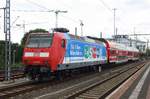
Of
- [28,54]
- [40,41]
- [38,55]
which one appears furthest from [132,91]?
[28,54]

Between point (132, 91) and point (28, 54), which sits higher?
point (28, 54)

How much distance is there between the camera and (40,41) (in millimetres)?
22797

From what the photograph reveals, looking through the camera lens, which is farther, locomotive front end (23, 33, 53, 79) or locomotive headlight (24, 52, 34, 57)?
locomotive headlight (24, 52, 34, 57)

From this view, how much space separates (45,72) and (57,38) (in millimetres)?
2382

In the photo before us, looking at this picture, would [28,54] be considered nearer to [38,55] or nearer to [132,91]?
[38,55]

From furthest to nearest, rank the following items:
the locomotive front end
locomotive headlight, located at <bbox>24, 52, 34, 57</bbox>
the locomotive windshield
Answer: the locomotive windshield → locomotive headlight, located at <bbox>24, 52, 34, 57</bbox> → the locomotive front end

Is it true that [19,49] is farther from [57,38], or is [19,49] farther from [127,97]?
[127,97]

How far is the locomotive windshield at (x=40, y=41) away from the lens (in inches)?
889

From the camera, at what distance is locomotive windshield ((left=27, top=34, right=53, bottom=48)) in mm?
22578

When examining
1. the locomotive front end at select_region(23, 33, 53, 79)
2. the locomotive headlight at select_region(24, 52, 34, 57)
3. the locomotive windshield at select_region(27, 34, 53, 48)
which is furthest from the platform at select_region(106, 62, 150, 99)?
the locomotive headlight at select_region(24, 52, 34, 57)

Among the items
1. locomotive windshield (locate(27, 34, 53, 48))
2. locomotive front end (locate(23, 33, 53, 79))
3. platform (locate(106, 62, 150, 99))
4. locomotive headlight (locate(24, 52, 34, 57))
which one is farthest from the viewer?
locomotive windshield (locate(27, 34, 53, 48))

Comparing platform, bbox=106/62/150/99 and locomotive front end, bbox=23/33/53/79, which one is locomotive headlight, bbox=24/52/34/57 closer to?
locomotive front end, bbox=23/33/53/79

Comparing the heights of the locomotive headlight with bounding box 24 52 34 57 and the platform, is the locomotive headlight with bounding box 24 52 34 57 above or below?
above

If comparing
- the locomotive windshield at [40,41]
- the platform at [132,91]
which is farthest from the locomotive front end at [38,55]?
the platform at [132,91]
